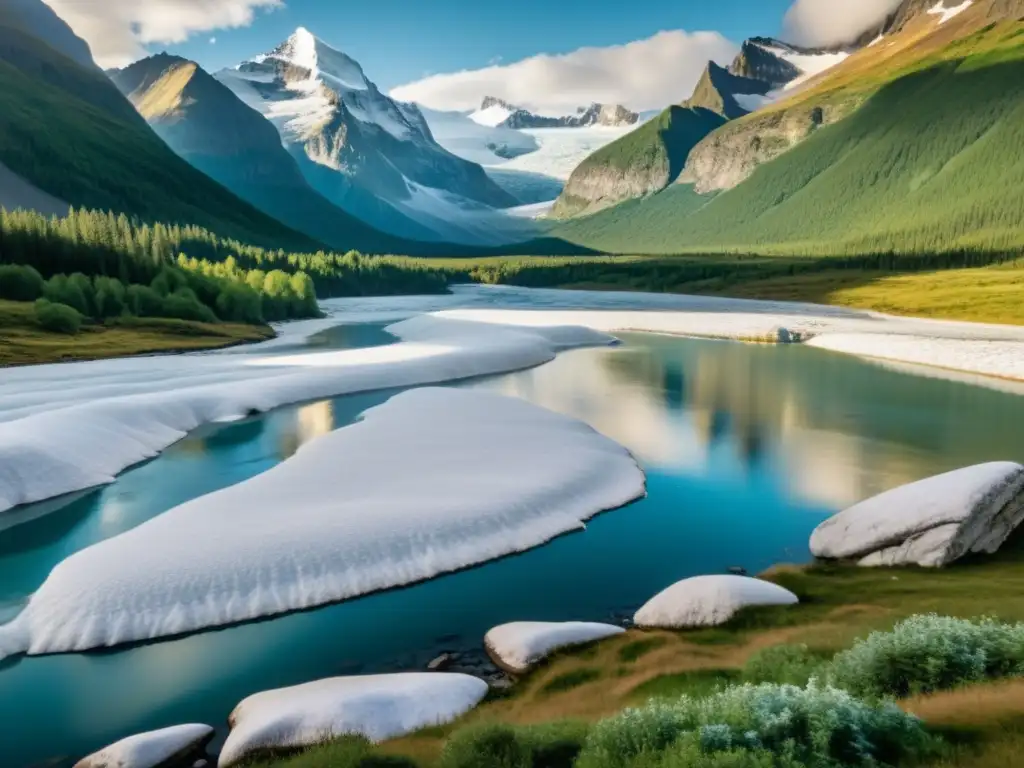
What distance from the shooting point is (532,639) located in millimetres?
26078

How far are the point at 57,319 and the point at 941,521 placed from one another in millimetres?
120817

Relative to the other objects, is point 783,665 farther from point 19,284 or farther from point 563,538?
point 19,284

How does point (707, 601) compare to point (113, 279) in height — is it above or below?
below

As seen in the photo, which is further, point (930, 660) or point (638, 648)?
point (638, 648)

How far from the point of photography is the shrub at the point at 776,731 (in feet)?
41.9

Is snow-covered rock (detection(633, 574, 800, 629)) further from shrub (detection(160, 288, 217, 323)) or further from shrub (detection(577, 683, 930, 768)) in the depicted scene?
shrub (detection(160, 288, 217, 323))

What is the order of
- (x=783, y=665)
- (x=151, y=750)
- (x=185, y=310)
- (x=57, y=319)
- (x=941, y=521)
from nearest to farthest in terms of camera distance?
(x=151, y=750)
(x=783, y=665)
(x=941, y=521)
(x=57, y=319)
(x=185, y=310)

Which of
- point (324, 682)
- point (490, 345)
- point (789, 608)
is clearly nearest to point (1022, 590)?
point (789, 608)

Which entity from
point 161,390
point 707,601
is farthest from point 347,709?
point 161,390

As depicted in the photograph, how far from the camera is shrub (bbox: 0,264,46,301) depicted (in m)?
138

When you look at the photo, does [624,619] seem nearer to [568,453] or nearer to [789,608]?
[789,608]

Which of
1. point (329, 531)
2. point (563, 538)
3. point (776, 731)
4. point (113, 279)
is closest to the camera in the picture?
point (776, 731)

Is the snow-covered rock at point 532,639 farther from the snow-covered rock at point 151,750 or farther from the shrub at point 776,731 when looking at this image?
the shrub at point 776,731

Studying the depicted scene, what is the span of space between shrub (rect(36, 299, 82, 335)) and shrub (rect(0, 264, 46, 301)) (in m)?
22.5
